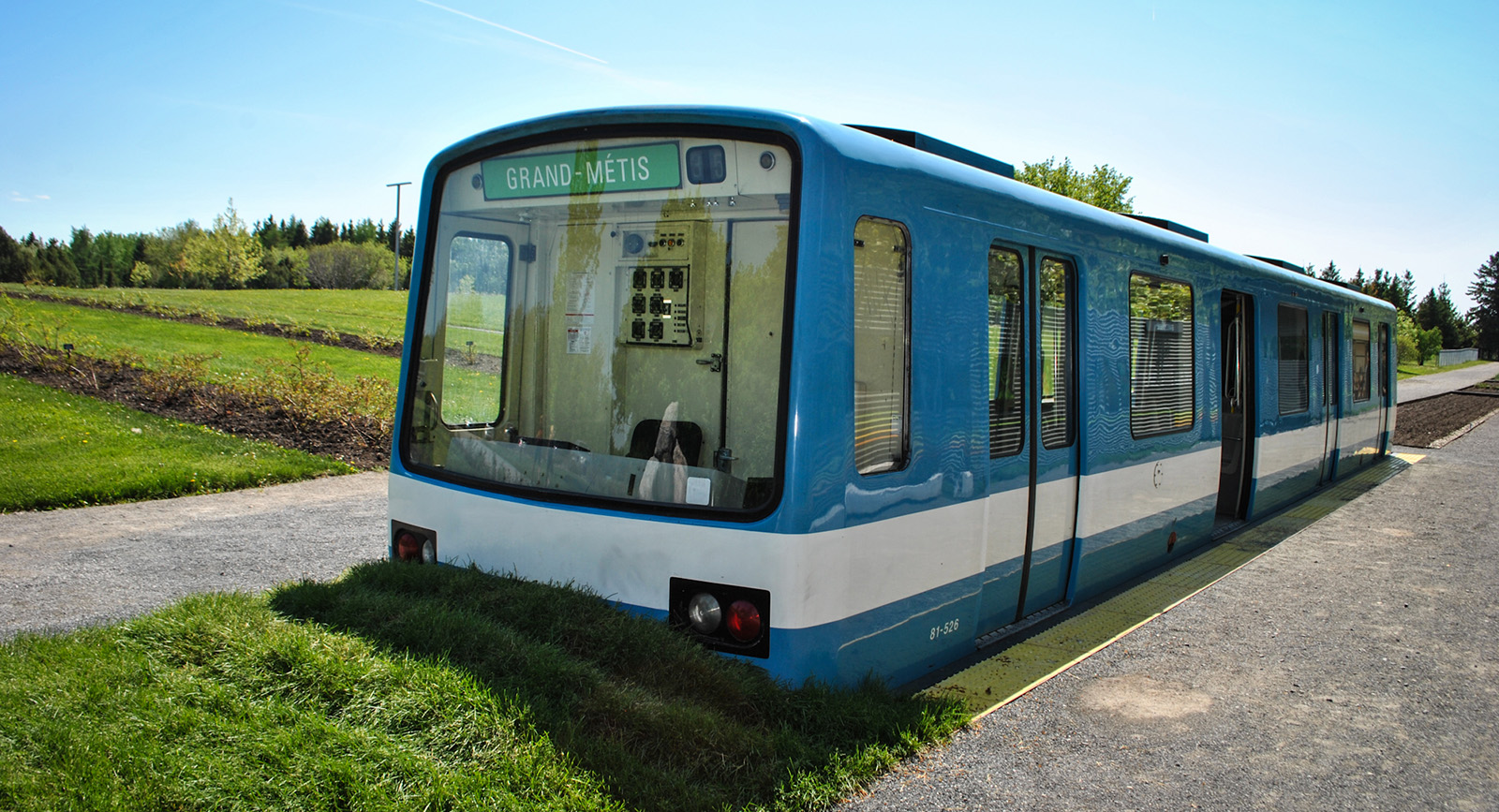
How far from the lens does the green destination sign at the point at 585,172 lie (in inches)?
164

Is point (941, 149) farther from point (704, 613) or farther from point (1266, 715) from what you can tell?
point (1266, 715)

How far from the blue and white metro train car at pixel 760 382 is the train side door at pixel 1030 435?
0.07 ft

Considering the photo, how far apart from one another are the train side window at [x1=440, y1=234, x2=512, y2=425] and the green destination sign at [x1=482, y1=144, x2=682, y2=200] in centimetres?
37

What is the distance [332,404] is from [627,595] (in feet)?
38.3

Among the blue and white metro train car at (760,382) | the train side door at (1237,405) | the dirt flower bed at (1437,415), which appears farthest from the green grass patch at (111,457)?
the dirt flower bed at (1437,415)

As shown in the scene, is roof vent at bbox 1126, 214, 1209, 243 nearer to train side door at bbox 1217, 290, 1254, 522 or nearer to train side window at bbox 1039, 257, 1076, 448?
train side door at bbox 1217, 290, 1254, 522

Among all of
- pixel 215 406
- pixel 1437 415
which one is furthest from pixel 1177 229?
pixel 1437 415

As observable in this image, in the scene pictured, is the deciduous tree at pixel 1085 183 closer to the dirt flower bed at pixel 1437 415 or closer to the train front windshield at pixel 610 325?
the dirt flower bed at pixel 1437 415

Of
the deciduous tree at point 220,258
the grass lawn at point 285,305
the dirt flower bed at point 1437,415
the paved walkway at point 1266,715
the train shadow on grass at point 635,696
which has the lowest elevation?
the paved walkway at point 1266,715

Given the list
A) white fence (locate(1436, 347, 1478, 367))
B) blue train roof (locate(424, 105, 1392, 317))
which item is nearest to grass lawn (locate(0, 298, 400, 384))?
blue train roof (locate(424, 105, 1392, 317))

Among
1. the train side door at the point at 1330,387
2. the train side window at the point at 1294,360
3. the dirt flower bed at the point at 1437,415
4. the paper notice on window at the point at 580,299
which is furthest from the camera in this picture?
the dirt flower bed at the point at 1437,415

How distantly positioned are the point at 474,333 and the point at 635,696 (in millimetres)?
2287

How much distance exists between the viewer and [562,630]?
3.85 meters

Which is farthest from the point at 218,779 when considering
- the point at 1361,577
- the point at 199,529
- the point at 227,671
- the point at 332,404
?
the point at 332,404
